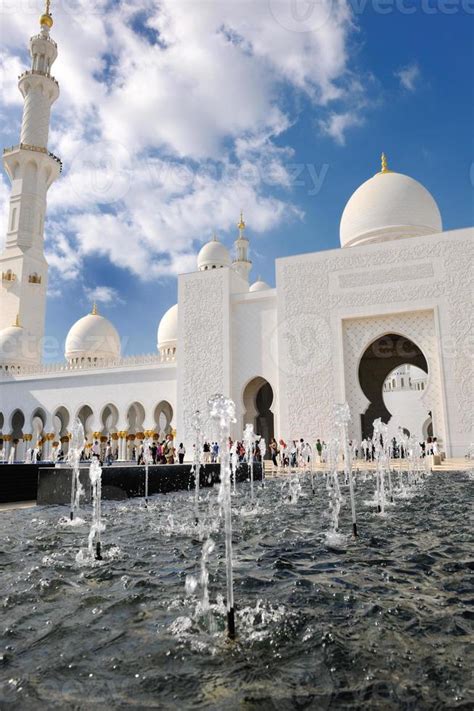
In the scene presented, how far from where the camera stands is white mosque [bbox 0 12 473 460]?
1291cm

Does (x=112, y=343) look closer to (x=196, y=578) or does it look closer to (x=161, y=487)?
(x=161, y=487)

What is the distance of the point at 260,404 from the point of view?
1827cm

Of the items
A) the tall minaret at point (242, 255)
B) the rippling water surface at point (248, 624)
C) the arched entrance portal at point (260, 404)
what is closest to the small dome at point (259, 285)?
the tall minaret at point (242, 255)

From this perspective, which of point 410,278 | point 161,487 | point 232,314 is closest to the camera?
point 161,487

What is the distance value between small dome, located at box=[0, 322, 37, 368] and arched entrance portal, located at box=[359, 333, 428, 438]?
13472 millimetres

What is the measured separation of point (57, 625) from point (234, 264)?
77.9 ft

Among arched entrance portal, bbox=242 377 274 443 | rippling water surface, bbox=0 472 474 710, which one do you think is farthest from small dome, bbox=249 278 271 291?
rippling water surface, bbox=0 472 474 710

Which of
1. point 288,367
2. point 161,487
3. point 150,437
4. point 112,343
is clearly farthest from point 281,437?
point 112,343

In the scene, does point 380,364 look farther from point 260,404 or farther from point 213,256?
point 213,256

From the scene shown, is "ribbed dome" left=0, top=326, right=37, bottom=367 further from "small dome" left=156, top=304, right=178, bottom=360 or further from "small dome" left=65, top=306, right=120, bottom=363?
"small dome" left=156, top=304, right=178, bottom=360

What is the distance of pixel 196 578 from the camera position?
98.2 inches

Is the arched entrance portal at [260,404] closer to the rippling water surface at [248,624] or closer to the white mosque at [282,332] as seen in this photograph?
the white mosque at [282,332]

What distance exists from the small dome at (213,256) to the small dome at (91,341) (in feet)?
16.5

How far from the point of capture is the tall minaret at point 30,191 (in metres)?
20.6
